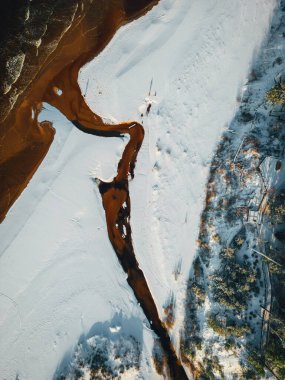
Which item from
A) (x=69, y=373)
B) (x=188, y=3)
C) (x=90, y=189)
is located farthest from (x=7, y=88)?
(x=69, y=373)

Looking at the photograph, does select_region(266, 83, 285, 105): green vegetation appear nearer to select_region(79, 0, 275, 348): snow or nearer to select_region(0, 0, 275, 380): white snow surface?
select_region(0, 0, 275, 380): white snow surface

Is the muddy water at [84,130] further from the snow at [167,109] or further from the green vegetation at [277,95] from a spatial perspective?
the green vegetation at [277,95]

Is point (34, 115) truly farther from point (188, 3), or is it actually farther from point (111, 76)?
point (188, 3)

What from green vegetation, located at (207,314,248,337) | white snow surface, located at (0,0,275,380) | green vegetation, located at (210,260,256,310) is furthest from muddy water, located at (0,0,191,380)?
green vegetation, located at (210,260,256,310)

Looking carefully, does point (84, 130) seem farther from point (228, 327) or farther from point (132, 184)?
point (228, 327)

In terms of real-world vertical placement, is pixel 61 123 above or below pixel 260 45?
above

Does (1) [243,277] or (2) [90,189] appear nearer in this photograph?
(1) [243,277]
